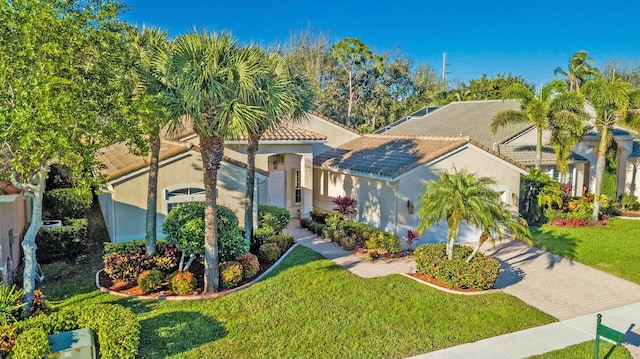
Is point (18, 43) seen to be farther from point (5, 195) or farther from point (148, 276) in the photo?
point (148, 276)

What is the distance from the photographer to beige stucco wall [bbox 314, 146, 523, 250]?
19281 millimetres

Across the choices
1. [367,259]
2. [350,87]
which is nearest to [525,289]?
[367,259]

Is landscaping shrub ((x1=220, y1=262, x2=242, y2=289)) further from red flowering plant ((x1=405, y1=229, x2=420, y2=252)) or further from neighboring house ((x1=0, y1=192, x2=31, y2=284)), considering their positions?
red flowering plant ((x1=405, y1=229, x2=420, y2=252))

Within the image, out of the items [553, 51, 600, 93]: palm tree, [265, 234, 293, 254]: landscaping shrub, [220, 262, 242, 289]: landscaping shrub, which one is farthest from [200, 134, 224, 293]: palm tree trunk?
[553, 51, 600, 93]: palm tree

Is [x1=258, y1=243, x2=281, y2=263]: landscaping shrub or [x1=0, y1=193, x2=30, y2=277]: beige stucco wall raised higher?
[x1=0, y1=193, x2=30, y2=277]: beige stucco wall

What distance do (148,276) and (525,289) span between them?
11373 millimetres

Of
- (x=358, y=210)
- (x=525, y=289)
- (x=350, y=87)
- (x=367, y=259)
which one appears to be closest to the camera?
(x=525, y=289)

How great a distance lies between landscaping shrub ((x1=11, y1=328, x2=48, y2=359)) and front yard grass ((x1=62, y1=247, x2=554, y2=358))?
1.90m

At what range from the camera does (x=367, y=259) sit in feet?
56.4

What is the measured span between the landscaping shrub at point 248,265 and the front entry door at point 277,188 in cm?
1025

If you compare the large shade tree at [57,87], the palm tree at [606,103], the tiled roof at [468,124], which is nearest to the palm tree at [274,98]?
the large shade tree at [57,87]

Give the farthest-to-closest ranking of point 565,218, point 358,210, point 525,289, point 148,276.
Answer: point 565,218, point 358,210, point 525,289, point 148,276

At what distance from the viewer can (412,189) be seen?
19297mm

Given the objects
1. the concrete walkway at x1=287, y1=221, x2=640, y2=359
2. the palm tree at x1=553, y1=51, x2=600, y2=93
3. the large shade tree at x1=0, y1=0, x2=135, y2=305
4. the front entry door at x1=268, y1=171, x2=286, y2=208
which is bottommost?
the concrete walkway at x1=287, y1=221, x2=640, y2=359
